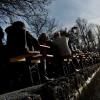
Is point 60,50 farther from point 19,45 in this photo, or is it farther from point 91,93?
point 19,45

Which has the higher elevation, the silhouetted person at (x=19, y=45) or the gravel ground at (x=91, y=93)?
the silhouetted person at (x=19, y=45)

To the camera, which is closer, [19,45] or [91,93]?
[19,45]

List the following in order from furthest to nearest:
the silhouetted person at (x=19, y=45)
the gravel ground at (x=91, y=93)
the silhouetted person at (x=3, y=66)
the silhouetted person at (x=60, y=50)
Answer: the silhouetted person at (x=60, y=50) → the gravel ground at (x=91, y=93) → the silhouetted person at (x=3, y=66) → the silhouetted person at (x=19, y=45)

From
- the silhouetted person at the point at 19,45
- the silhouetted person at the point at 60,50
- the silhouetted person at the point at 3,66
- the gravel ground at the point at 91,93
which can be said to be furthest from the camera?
the silhouetted person at the point at 60,50

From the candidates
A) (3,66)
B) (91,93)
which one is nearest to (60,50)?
(91,93)

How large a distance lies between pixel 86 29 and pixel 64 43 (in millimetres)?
73239

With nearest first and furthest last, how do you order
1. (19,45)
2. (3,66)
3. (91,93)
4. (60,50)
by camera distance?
(19,45) < (3,66) < (60,50) < (91,93)

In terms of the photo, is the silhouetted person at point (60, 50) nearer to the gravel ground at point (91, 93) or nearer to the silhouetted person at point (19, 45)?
the gravel ground at point (91, 93)

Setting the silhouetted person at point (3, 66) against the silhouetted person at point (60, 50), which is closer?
the silhouetted person at point (3, 66)

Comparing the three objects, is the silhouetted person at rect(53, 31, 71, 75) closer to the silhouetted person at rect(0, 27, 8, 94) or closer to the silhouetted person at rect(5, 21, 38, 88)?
the silhouetted person at rect(5, 21, 38, 88)

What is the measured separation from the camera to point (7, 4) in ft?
51.1

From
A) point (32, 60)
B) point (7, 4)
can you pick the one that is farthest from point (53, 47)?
point (7, 4)

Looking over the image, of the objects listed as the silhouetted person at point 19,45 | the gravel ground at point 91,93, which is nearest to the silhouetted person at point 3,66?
the silhouetted person at point 19,45

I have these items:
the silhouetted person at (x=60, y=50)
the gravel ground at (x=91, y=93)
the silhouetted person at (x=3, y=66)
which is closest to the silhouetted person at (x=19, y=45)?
the silhouetted person at (x=3, y=66)
